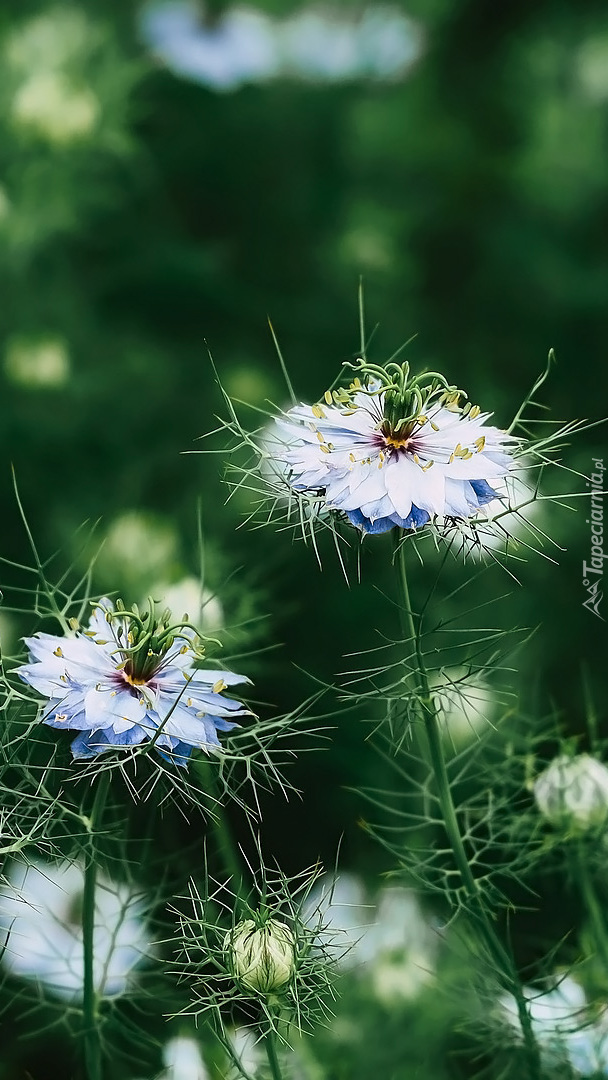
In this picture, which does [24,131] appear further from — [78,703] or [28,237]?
[78,703]

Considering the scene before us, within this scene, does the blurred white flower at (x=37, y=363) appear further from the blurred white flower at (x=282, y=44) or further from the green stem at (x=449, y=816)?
the green stem at (x=449, y=816)

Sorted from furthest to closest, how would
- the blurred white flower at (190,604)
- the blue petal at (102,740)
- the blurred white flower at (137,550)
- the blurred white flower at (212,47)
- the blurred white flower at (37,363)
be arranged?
1. the blurred white flower at (212,47)
2. the blurred white flower at (37,363)
3. the blurred white flower at (137,550)
4. the blurred white flower at (190,604)
5. the blue petal at (102,740)

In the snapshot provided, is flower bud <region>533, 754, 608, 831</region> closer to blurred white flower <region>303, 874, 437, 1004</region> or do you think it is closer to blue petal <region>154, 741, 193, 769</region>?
blurred white flower <region>303, 874, 437, 1004</region>

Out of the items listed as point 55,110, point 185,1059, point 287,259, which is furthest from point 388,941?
point 287,259

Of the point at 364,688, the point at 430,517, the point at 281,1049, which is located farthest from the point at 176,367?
the point at 430,517

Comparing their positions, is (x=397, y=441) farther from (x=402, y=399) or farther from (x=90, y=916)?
(x=90, y=916)

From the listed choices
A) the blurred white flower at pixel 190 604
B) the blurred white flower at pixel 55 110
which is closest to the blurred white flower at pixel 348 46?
the blurred white flower at pixel 55 110
